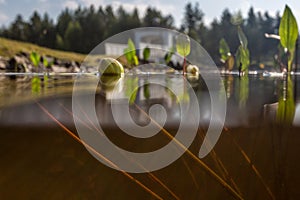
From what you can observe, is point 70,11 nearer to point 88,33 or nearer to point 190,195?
point 88,33

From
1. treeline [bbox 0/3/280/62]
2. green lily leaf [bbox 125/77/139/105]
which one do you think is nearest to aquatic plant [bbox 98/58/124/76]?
green lily leaf [bbox 125/77/139/105]

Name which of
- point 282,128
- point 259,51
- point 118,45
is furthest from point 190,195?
point 118,45

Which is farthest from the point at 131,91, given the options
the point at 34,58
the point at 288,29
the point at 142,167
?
the point at 34,58

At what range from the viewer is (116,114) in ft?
1.21

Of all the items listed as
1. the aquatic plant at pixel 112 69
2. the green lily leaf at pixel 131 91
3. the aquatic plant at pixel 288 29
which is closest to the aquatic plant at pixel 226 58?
the aquatic plant at pixel 288 29

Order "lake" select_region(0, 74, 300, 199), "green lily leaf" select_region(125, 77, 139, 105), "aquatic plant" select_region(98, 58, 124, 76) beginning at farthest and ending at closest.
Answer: "aquatic plant" select_region(98, 58, 124, 76) < "green lily leaf" select_region(125, 77, 139, 105) < "lake" select_region(0, 74, 300, 199)

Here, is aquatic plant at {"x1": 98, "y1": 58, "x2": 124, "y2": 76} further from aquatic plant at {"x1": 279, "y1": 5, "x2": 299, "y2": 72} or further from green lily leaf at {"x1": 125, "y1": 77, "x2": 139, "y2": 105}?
aquatic plant at {"x1": 279, "y1": 5, "x2": 299, "y2": 72}

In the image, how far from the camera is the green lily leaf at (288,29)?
1.12m

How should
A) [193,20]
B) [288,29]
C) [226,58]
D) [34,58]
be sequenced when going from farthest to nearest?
1. [193,20]
2. [34,58]
3. [226,58]
4. [288,29]

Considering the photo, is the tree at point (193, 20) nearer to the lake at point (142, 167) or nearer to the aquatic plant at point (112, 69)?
the aquatic plant at point (112, 69)

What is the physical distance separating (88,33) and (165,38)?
1382 mm

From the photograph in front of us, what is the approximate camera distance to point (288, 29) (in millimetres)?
1182

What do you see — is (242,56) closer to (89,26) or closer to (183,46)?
(183,46)

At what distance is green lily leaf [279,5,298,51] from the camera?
112cm
